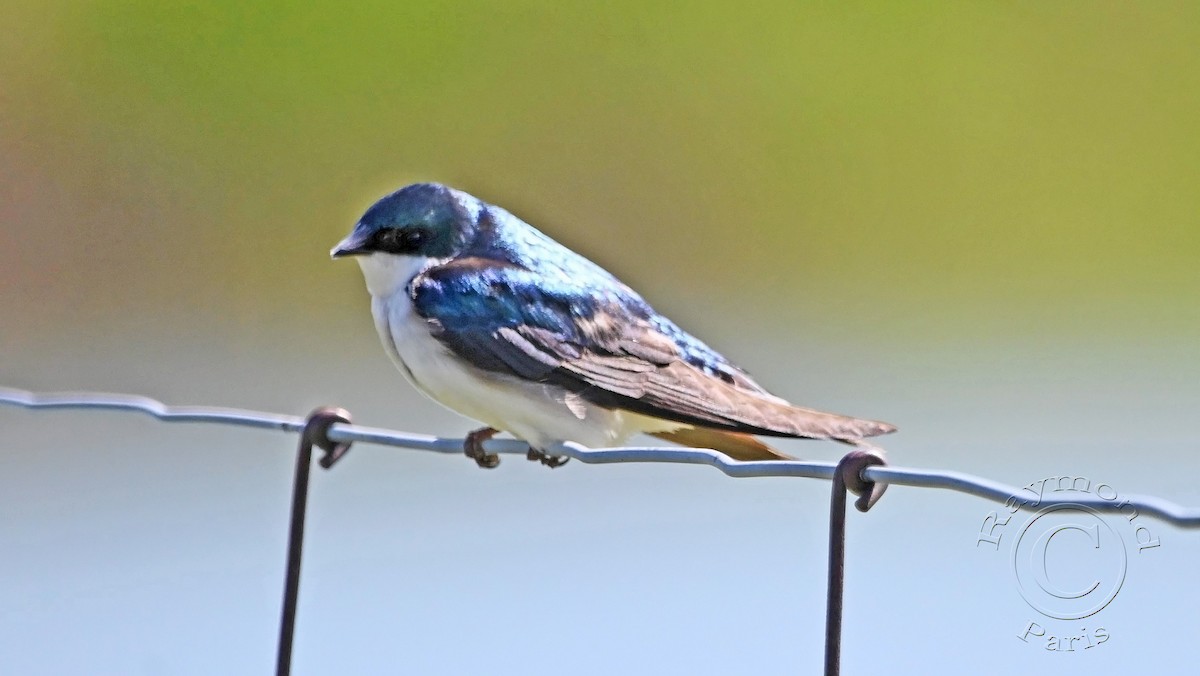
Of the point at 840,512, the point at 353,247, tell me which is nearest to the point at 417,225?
the point at 353,247

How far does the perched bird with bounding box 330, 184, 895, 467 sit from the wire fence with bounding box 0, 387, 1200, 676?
12 centimetres

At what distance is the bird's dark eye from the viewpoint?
350 cm

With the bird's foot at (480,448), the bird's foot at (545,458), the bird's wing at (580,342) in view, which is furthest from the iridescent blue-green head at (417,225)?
the bird's foot at (545,458)

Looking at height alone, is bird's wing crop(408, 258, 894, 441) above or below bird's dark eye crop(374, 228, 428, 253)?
below

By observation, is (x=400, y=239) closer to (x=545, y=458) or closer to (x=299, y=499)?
(x=545, y=458)

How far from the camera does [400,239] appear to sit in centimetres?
351

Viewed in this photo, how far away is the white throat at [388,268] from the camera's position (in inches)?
137

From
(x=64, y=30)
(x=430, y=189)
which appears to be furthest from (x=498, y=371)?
(x=64, y=30)

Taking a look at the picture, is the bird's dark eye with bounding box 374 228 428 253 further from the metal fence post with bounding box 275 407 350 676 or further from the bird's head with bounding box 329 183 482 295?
the metal fence post with bounding box 275 407 350 676

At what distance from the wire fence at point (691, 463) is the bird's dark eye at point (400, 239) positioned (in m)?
0.56

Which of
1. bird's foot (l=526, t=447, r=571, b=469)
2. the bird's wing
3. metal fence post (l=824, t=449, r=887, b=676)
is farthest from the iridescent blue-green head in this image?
metal fence post (l=824, t=449, r=887, b=676)

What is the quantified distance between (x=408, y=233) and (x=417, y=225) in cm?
3

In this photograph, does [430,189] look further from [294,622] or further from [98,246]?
[98,246]

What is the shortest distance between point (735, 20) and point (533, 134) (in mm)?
3102
